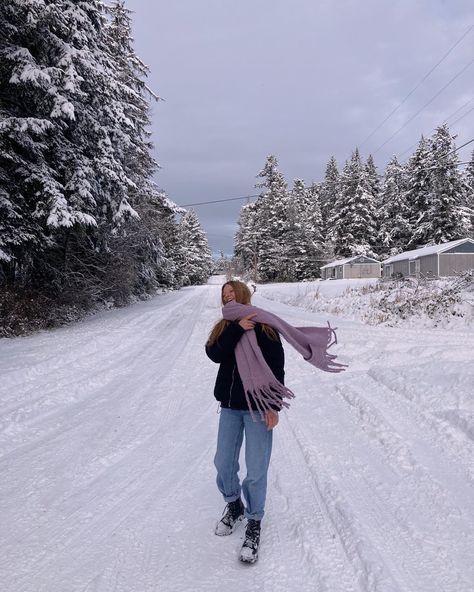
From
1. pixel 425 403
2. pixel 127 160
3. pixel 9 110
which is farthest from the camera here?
pixel 127 160

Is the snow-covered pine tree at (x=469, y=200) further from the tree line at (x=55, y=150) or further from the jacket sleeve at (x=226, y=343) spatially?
the jacket sleeve at (x=226, y=343)

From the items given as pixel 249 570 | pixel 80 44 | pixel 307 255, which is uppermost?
pixel 80 44

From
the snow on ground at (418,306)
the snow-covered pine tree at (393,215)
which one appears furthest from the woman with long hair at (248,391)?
the snow-covered pine tree at (393,215)

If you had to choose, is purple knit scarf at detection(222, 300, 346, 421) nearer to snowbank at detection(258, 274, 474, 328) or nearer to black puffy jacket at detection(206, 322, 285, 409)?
black puffy jacket at detection(206, 322, 285, 409)

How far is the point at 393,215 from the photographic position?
171 feet

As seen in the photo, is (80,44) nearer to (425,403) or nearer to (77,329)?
(77,329)

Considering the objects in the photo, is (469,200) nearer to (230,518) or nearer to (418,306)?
(418,306)

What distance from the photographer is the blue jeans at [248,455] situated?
299 centimetres

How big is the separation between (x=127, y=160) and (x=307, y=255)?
39.1 metres

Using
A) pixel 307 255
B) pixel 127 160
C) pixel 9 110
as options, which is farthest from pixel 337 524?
pixel 307 255

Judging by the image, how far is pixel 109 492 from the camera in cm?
377

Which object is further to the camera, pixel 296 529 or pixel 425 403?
pixel 425 403

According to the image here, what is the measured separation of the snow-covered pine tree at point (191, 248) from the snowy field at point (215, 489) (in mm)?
57126

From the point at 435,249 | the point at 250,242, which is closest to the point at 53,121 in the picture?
the point at 435,249
